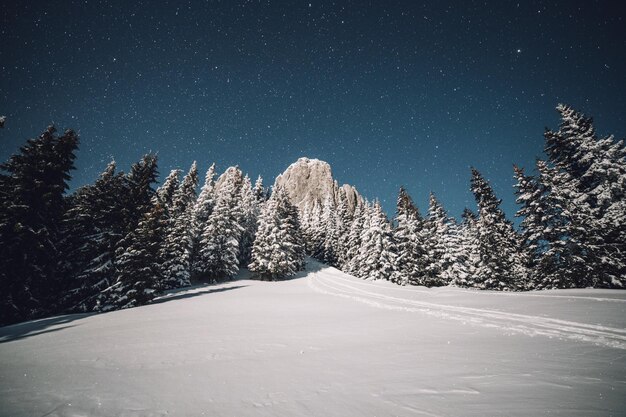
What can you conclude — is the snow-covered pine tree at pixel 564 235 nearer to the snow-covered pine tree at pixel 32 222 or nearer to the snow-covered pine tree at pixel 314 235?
the snow-covered pine tree at pixel 32 222

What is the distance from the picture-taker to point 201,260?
1447 inches

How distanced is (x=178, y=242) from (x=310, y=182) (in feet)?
372

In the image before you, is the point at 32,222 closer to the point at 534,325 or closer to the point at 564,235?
the point at 534,325

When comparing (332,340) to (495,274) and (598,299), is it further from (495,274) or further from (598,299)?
(495,274)

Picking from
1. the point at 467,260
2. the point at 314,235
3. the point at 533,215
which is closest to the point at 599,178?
the point at 533,215

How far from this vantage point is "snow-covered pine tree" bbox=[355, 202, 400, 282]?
3431cm

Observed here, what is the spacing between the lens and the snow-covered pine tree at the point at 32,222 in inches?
667

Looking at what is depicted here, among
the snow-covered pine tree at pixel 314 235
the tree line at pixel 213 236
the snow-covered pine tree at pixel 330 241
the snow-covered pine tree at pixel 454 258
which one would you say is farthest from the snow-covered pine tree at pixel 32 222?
the snow-covered pine tree at pixel 314 235

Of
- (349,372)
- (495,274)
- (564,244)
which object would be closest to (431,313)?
(349,372)

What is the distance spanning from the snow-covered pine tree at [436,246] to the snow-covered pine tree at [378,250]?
3.98m

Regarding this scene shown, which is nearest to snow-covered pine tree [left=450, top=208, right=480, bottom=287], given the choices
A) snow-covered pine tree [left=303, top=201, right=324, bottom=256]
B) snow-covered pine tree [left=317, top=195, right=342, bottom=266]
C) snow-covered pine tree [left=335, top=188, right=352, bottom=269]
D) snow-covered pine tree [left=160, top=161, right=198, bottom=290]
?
snow-covered pine tree [left=335, top=188, right=352, bottom=269]

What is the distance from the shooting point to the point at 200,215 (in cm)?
4066

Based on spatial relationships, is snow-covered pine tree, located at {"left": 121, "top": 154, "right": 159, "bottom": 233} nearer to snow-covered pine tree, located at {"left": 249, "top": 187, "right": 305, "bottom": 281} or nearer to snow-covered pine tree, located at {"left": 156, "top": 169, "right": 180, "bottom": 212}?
snow-covered pine tree, located at {"left": 156, "top": 169, "right": 180, "bottom": 212}

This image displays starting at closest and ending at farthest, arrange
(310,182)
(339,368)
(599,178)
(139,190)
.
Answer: (339,368) → (599,178) → (139,190) → (310,182)
